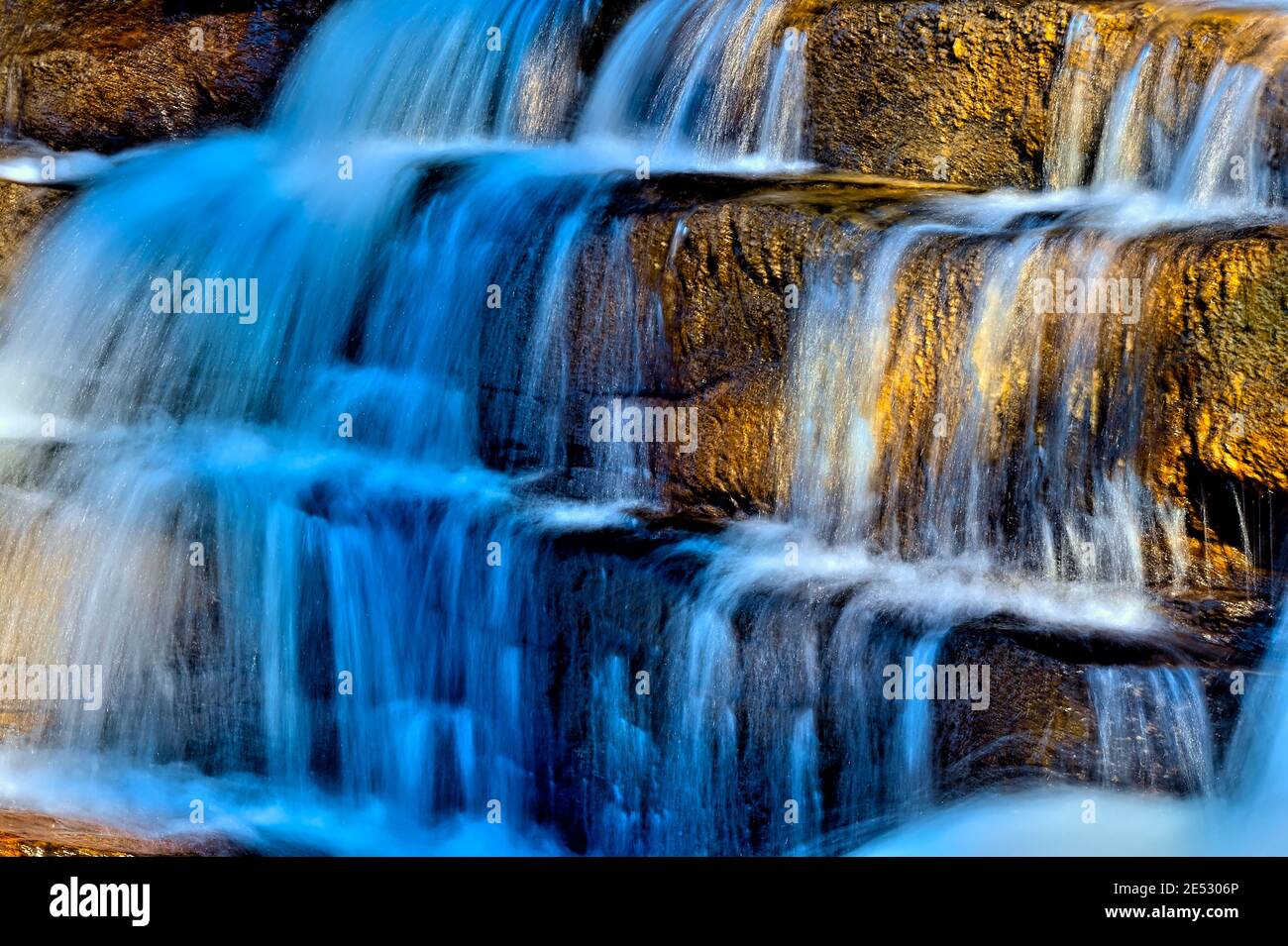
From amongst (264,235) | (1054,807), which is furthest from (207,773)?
(1054,807)

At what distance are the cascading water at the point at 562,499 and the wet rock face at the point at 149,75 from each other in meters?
1.85

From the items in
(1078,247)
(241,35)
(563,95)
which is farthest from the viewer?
(241,35)

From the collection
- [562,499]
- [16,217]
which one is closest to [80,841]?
[562,499]

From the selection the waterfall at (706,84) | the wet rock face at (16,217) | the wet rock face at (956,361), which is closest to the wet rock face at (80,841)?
the wet rock face at (956,361)

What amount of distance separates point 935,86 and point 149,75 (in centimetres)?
563

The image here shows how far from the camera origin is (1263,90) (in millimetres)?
8750

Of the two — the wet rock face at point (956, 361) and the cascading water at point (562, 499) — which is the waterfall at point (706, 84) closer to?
the cascading water at point (562, 499)

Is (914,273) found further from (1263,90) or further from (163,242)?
(163,242)

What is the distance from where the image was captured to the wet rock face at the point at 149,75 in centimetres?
1216

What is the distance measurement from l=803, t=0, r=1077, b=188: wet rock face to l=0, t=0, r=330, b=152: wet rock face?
4257 mm

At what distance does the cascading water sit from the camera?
770 cm

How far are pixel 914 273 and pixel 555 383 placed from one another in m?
1.92

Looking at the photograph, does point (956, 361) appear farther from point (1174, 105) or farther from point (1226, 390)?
point (1174, 105)

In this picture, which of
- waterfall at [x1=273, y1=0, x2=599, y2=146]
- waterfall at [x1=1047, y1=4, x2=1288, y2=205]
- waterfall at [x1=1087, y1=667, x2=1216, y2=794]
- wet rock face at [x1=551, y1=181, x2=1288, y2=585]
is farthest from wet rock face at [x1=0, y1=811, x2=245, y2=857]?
waterfall at [x1=1047, y1=4, x2=1288, y2=205]
